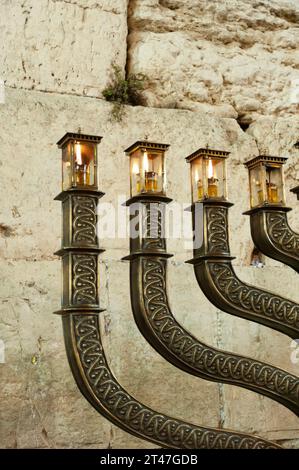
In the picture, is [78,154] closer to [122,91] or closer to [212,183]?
[212,183]

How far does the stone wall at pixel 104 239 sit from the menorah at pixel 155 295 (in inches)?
28.6

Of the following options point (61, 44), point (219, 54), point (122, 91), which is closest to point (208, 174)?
Result: point (122, 91)

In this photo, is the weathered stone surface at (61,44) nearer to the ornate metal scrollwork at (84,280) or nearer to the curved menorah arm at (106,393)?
the ornate metal scrollwork at (84,280)

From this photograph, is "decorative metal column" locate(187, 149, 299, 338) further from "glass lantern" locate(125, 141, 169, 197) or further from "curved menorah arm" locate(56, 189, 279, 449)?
"curved menorah arm" locate(56, 189, 279, 449)

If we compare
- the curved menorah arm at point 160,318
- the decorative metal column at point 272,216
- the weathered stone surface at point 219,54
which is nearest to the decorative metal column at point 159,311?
the curved menorah arm at point 160,318

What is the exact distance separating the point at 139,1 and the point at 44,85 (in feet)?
2.31

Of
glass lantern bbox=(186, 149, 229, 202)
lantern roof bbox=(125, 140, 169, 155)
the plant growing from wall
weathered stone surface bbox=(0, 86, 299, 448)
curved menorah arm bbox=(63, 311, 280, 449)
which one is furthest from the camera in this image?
the plant growing from wall

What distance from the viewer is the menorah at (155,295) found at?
1.87 metres

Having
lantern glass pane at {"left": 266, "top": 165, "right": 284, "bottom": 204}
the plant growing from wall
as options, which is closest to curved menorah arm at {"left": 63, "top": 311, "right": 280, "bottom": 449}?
lantern glass pane at {"left": 266, "top": 165, "right": 284, "bottom": 204}

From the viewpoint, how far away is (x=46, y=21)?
2961 mm

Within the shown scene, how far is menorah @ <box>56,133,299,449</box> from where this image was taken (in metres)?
1.87

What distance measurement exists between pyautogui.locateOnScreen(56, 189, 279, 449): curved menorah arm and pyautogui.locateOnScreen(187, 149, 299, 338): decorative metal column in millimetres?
380
